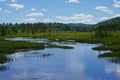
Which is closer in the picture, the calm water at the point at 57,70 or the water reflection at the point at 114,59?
the calm water at the point at 57,70

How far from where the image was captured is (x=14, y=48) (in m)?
71.6

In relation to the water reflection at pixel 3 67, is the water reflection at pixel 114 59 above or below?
below

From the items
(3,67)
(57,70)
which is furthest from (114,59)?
(3,67)

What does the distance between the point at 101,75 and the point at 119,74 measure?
275 cm

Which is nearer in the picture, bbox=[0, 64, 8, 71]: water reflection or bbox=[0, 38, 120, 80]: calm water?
bbox=[0, 38, 120, 80]: calm water

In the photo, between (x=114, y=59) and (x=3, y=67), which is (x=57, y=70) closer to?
(x=3, y=67)

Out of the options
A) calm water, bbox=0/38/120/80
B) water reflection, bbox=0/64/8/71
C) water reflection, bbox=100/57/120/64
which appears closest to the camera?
calm water, bbox=0/38/120/80

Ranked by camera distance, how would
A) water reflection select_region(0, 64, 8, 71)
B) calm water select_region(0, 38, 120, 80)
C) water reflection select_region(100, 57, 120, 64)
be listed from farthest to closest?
water reflection select_region(100, 57, 120, 64) → water reflection select_region(0, 64, 8, 71) → calm water select_region(0, 38, 120, 80)

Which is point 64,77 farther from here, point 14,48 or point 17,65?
point 14,48

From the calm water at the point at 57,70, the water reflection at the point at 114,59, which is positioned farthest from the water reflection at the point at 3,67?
the water reflection at the point at 114,59

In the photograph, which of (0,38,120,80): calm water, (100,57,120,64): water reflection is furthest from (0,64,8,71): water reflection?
(100,57,120,64): water reflection

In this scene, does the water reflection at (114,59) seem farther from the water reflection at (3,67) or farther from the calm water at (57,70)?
the water reflection at (3,67)

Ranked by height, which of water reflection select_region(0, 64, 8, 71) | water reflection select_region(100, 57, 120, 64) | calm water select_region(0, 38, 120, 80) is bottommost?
calm water select_region(0, 38, 120, 80)

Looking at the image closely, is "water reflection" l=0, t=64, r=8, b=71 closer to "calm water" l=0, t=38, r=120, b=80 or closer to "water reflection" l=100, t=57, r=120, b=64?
"calm water" l=0, t=38, r=120, b=80
